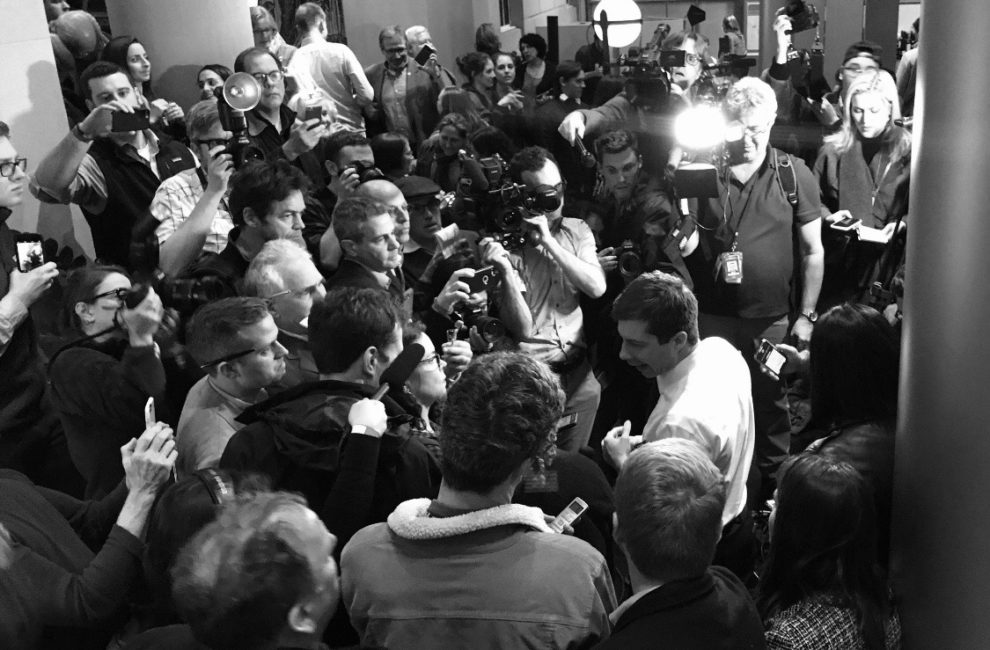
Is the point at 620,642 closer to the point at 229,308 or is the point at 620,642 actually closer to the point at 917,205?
the point at 917,205

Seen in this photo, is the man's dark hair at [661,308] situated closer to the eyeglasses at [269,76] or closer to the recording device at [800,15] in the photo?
the eyeglasses at [269,76]

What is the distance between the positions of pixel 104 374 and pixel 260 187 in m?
1.01

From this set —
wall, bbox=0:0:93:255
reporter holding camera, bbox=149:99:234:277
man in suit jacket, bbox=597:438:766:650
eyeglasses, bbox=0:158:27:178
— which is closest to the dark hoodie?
man in suit jacket, bbox=597:438:766:650

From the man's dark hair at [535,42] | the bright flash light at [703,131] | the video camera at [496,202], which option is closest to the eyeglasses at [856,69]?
the bright flash light at [703,131]

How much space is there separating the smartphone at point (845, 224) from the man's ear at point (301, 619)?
3548mm

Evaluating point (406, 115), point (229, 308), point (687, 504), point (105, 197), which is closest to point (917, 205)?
point (687, 504)

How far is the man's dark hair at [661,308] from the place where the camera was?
9.57 ft

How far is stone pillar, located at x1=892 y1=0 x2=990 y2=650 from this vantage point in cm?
201

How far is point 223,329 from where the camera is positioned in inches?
108

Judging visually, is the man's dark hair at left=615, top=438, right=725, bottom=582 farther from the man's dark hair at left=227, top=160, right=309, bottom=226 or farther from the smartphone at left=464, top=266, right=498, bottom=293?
the man's dark hair at left=227, top=160, right=309, bottom=226

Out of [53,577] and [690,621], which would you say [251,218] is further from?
[690,621]

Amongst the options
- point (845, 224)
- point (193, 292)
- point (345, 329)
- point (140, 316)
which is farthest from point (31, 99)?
point (845, 224)

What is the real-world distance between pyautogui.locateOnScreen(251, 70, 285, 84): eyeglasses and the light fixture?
323cm

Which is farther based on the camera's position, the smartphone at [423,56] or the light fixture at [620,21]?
the light fixture at [620,21]
